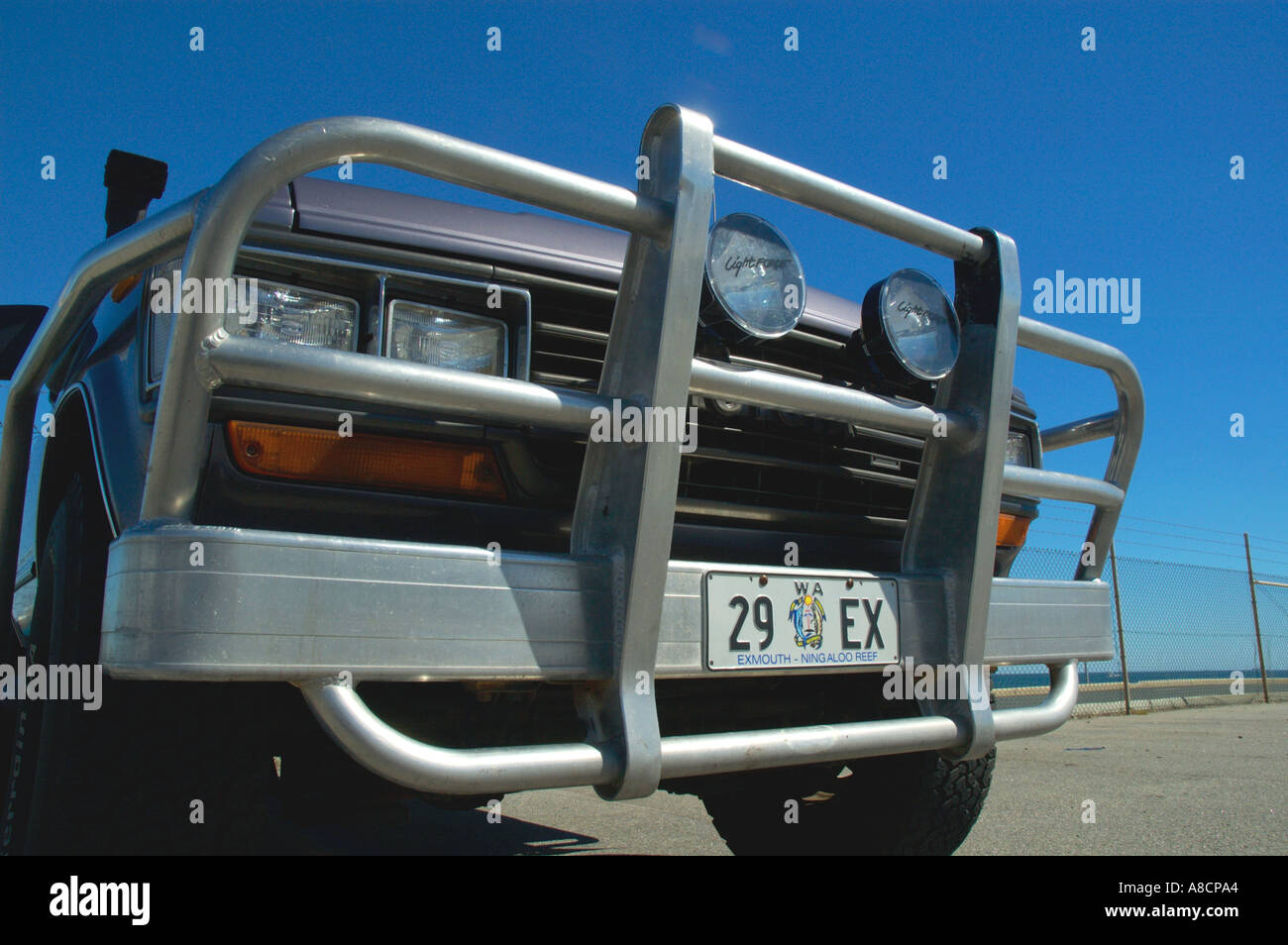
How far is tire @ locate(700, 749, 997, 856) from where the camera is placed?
8.20 feet

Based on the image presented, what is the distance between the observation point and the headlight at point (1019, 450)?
2.64 metres

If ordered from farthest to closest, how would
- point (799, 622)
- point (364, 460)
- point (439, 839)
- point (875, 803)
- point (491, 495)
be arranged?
point (439, 839)
point (875, 803)
point (799, 622)
point (491, 495)
point (364, 460)

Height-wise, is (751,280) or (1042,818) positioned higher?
(751,280)

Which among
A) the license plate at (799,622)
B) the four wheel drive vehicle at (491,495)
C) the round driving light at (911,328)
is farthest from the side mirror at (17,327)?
the round driving light at (911,328)

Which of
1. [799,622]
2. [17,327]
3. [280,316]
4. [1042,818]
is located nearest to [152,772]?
[280,316]

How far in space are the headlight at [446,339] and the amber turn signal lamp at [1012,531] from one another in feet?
4.73

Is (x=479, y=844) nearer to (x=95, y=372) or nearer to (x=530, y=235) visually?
(x=95, y=372)

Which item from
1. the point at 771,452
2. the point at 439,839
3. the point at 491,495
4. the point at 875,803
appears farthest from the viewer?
the point at 439,839

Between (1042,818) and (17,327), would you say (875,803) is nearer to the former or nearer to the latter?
(1042,818)

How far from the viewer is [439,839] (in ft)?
11.8

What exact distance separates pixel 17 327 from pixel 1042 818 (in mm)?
3784

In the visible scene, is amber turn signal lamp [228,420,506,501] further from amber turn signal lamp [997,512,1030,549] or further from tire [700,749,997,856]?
amber turn signal lamp [997,512,1030,549]
